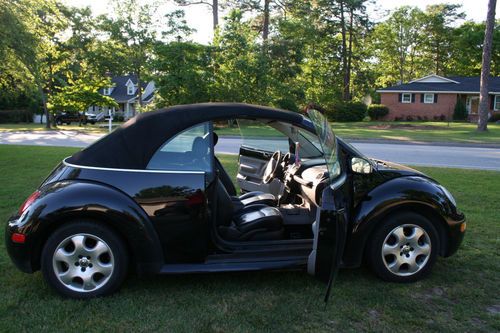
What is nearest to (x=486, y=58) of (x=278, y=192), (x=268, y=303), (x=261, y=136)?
(x=278, y=192)

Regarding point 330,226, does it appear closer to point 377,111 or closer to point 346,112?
point 346,112

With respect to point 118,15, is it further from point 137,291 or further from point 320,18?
point 137,291

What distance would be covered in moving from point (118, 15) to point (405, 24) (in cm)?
3344

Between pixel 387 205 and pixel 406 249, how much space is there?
445 millimetres

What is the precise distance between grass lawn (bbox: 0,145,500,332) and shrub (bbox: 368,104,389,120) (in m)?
37.8

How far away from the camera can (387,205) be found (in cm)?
375

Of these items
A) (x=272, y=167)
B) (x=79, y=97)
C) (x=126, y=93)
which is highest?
(x=126, y=93)

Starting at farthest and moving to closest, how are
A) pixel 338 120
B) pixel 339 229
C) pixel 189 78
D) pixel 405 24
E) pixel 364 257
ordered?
pixel 405 24 < pixel 338 120 < pixel 189 78 < pixel 364 257 < pixel 339 229

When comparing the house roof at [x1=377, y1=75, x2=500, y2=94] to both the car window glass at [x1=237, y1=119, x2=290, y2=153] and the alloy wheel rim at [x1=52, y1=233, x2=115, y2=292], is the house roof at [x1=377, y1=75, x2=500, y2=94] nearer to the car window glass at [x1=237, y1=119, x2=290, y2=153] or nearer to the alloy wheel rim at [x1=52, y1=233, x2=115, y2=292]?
the car window glass at [x1=237, y1=119, x2=290, y2=153]

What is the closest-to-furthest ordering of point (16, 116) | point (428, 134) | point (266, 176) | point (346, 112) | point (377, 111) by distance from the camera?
point (266, 176) → point (428, 134) → point (346, 112) → point (377, 111) → point (16, 116)

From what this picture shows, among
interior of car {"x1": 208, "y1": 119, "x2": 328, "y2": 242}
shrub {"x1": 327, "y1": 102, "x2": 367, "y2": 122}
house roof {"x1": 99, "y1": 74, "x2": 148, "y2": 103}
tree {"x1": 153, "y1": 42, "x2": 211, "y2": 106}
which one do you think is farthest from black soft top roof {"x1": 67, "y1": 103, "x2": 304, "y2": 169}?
house roof {"x1": 99, "y1": 74, "x2": 148, "y2": 103}

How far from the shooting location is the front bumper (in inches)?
134

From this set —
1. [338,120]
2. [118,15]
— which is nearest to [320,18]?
[338,120]

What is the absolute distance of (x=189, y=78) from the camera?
88.4 feet
